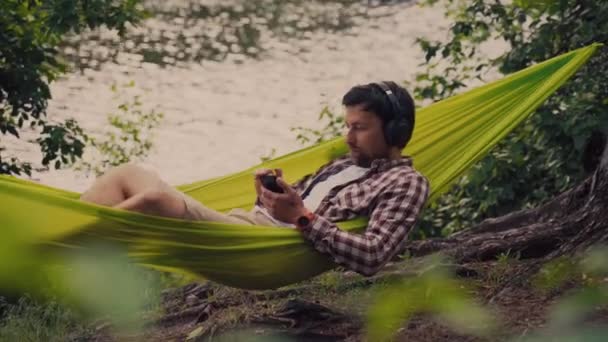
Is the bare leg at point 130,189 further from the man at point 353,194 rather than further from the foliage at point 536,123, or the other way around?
the foliage at point 536,123

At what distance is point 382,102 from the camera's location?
263cm

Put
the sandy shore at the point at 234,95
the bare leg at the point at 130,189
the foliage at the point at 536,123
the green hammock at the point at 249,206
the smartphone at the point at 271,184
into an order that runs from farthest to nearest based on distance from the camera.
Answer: the sandy shore at the point at 234,95, the foliage at the point at 536,123, the smartphone at the point at 271,184, the bare leg at the point at 130,189, the green hammock at the point at 249,206

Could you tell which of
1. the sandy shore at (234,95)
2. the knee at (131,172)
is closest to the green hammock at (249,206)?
the knee at (131,172)

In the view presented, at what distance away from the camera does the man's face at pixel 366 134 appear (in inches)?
104

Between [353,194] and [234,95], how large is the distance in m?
11.3

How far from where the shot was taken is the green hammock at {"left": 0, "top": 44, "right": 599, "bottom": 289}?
6.63 feet

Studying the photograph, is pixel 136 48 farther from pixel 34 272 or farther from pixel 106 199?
pixel 34 272

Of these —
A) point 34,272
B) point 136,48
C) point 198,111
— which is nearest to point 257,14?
point 136,48

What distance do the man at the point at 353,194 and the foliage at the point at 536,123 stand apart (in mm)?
1568

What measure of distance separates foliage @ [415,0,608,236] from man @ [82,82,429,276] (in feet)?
5.14

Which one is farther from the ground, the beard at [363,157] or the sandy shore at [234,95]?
the beard at [363,157]

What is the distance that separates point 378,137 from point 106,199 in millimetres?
694

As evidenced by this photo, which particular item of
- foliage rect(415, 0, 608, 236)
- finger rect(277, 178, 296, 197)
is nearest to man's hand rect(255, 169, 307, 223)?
finger rect(277, 178, 296, 197)

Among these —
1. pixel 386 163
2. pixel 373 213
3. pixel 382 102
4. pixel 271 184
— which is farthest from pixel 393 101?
pixel 271 184
